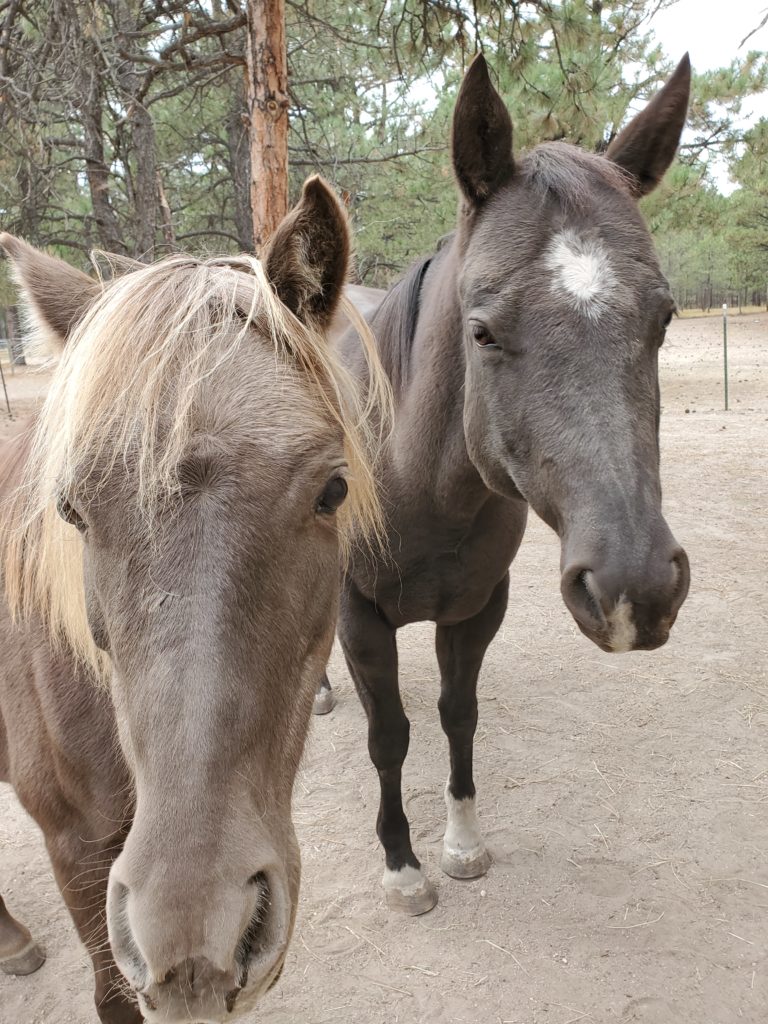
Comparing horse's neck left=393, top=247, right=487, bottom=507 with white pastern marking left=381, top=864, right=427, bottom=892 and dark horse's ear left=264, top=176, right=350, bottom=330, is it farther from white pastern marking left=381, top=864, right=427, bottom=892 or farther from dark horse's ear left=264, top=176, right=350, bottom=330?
white pastern marking left=381, top=864, right=427, bottom=892

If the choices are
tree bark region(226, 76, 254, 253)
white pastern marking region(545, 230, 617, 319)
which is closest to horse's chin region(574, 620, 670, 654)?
white pastern marking region(545, 230, 617, 319)

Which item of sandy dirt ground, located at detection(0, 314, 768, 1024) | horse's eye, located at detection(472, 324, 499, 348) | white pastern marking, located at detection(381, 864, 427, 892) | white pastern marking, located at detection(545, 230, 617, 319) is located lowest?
sandy dirt ground, located at detection(0, 314, 768, 1024)

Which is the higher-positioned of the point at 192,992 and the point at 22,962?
the point at 192,992

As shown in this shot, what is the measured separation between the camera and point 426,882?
104 inches

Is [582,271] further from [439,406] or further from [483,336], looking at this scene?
[439,406]

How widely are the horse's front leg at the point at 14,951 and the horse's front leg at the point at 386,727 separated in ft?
4.28

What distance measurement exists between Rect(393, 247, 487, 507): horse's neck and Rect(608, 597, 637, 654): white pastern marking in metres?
0.87

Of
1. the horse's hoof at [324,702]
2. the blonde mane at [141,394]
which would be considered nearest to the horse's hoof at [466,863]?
the horse's hoof at [324,702]

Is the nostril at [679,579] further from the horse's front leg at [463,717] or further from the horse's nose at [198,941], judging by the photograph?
the horse's front leg at [463,717]

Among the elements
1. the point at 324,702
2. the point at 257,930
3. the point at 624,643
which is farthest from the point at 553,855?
the point at 257,930

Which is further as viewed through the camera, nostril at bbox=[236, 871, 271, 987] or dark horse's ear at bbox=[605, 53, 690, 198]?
dark horse's ear at bbox=[605, 53, 690, 198]

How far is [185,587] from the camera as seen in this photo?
103 centimetres

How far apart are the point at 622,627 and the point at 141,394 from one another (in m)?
1.06

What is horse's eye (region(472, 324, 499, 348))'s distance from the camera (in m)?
1.73
